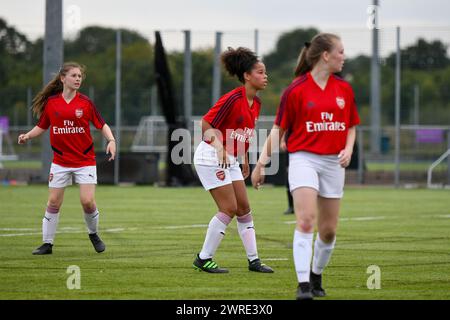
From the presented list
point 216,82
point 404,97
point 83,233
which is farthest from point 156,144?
point 83,233

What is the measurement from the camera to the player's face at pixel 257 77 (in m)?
10.5

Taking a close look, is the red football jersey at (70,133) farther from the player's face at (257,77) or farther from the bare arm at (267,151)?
the bare arm at (267,151)

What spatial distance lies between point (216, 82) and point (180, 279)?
21628 mm

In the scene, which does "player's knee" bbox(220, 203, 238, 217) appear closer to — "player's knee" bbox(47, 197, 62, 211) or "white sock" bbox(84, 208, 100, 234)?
"white sock" bbox(84, 208, 100, 234)

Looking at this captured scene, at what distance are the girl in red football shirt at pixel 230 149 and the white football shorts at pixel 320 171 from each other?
189 cm

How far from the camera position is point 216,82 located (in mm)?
31250

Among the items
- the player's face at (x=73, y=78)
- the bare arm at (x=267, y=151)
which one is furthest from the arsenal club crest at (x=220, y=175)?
the player's face at (x=73, y=78)

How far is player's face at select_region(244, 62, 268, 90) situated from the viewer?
10.5 m

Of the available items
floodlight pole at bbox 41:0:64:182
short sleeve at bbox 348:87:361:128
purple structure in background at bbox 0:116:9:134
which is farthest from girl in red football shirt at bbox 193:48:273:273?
purple structure in background at bbox 0:116:9:134

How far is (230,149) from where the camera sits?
10.5 metres

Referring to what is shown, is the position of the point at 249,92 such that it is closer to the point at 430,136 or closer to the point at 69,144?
the point at 69,144

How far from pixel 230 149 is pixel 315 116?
2.17 meters

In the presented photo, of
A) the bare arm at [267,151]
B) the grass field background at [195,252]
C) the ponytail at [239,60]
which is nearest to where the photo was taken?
the bare arm at [267,151]

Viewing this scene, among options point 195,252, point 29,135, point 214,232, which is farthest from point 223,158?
point 29,135
